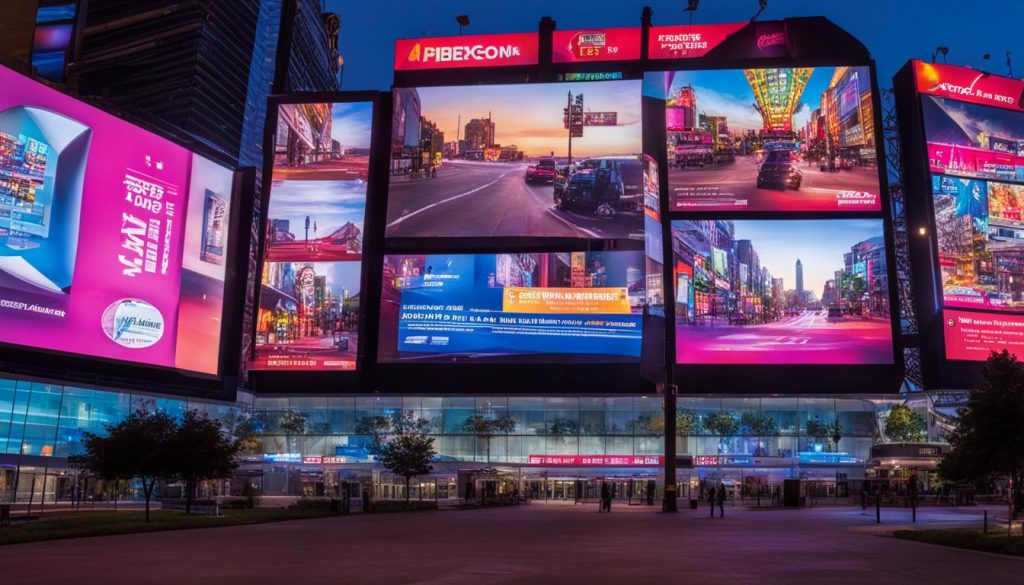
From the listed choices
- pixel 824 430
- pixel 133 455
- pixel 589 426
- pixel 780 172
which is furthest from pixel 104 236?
pixel 824 430

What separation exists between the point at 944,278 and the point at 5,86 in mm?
78022

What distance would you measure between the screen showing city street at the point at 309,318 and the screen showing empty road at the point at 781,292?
31.8 m

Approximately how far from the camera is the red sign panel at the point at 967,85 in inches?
3610

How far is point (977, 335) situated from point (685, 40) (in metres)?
41.5

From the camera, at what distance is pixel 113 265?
71.4 m

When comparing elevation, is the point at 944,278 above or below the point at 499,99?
below

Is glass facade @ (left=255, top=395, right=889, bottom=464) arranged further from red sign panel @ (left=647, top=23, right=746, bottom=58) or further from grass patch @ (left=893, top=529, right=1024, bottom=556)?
grass patch @ (left=893, top=529, right=1024, bottom=556)

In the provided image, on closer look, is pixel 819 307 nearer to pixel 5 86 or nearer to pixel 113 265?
pixel 113 265

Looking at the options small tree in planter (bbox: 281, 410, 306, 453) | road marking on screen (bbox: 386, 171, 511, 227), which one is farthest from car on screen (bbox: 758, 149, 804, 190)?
small tree in planter (bbox: 281, 410, 306, 453)

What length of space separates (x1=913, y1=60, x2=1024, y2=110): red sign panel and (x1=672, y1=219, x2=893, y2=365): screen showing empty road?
14143 mm

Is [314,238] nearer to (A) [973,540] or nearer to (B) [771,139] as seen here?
(B) [771,139]

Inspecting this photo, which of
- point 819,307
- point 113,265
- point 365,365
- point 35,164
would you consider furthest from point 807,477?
point 35,164

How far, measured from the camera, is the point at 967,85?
3644 inches

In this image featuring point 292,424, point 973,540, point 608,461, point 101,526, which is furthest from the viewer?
point 292,424
